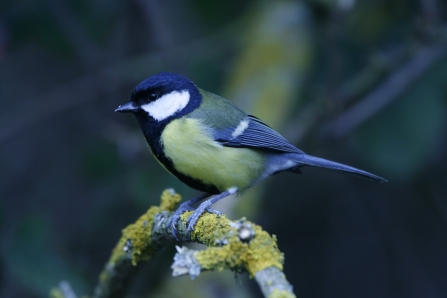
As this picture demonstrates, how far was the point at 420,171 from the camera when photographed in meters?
2.76

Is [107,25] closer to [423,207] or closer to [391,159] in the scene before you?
[391,159]

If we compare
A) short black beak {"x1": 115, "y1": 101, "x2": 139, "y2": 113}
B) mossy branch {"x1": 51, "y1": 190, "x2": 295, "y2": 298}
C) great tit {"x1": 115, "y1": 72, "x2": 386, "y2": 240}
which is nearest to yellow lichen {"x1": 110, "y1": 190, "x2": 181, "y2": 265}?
mossy branch {"x1": 51, "y1": 190, "x2": 295, "y2": 298}

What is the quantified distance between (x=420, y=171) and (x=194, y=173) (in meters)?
1.50

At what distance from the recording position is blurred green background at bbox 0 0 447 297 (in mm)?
2422

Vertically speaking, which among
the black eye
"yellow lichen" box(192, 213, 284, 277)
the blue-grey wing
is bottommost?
"yellow lichen" box(192, 213, 284, 277)

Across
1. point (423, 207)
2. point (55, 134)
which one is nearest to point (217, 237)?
point (423, 207)

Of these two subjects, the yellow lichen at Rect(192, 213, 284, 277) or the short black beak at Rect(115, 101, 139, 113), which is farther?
the short black beak at Rect(115, 101, 139, 113)

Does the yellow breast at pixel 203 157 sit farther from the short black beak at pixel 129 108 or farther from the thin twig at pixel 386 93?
the thin twig at pixel 386 93

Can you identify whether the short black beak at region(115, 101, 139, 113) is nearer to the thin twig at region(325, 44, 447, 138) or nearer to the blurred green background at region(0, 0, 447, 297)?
the blurred green background at region(0, 0, 447, 297)

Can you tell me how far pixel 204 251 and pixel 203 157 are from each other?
860mm

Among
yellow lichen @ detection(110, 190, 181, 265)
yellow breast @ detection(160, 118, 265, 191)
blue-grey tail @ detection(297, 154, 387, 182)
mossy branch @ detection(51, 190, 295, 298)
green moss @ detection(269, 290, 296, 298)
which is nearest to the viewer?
green moss @ detection(269, 290, 296, 298)

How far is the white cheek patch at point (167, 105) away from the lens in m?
1.91

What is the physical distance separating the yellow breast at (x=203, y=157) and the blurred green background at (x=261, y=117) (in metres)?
0.39

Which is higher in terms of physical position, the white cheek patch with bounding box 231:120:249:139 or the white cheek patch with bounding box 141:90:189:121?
the white cheek patch with bounding box 141:90:189:121
